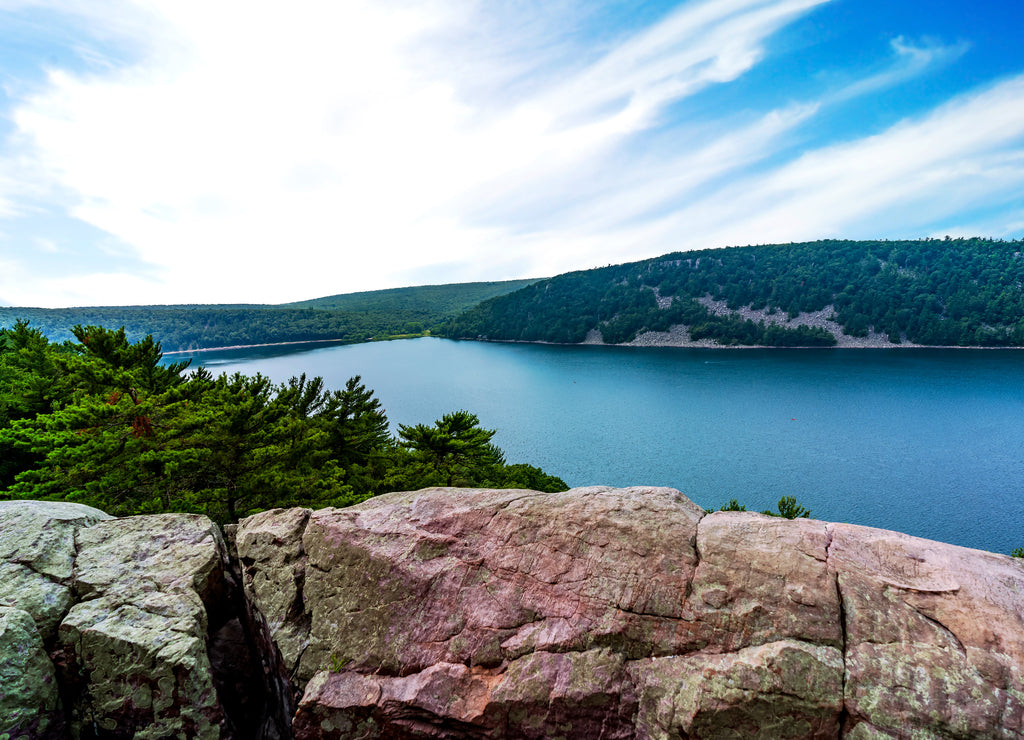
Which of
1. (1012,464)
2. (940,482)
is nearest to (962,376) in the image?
(1012,464)

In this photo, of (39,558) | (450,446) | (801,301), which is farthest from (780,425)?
(801,301)

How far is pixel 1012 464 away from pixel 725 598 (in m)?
51.4

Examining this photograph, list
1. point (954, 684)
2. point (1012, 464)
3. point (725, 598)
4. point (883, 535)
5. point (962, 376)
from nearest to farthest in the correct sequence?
point (954, 684) → point (725, 598) → point (883, 535) → point (1012, 464) → point (962, 376)

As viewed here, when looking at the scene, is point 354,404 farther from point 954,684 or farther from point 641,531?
point 954,684

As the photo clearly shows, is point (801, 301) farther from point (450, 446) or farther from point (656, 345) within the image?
point (450, 446)

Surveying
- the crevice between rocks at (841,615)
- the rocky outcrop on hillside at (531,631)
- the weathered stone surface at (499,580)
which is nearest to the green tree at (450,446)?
the weathered stone surface at (499,580)

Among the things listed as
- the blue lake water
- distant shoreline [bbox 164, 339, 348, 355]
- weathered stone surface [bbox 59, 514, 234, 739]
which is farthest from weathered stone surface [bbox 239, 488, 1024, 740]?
distant shoreline [bbox 164, 339, 348, 355]

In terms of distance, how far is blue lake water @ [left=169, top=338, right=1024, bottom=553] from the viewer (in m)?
34.2

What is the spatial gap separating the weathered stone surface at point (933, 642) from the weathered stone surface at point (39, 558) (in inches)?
456

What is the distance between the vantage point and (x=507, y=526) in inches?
325

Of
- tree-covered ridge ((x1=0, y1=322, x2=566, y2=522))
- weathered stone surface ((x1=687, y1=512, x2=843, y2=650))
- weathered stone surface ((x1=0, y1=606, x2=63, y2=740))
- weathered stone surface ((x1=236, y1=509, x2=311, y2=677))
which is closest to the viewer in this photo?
weathered stone surface ((x1=0, y1=606, x2=63, y2=740))

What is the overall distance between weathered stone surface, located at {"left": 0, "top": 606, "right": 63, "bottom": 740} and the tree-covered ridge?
9.20 m

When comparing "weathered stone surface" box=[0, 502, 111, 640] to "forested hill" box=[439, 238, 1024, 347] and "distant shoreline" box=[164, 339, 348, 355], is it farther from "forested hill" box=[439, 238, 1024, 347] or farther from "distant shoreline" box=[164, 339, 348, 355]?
"distant shoreline" box=[164, 339, 348, 355]

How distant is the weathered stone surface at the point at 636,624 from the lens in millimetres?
5723
